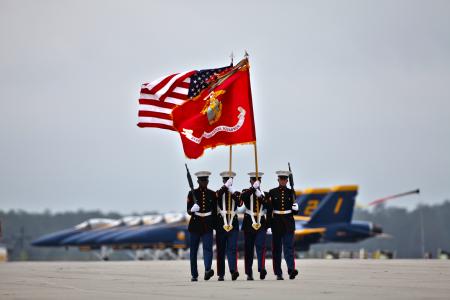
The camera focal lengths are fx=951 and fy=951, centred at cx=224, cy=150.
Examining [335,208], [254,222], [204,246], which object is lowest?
[204,246]

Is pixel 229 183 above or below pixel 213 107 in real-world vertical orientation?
below

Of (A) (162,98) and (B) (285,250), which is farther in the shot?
(A) (162,98)

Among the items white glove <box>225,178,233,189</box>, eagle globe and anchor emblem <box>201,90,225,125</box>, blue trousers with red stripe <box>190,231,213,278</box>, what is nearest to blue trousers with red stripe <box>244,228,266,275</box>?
blue trousers with red stripe <box>190,231,213,278</box>

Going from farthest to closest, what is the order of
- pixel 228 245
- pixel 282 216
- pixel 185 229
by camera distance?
pixel 185 229, pixel 228 245, pixel 282 216

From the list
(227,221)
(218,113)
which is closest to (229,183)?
(227,221)

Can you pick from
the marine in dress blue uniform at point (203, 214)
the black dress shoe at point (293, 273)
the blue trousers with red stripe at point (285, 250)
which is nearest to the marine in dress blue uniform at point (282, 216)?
the blue trousers with red stripe at point (285, 250)

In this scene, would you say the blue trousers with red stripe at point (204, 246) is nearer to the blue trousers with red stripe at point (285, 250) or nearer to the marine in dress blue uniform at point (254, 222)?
the marine in dress blue uniform at point (254, 222)

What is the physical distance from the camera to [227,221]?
17.6 meters

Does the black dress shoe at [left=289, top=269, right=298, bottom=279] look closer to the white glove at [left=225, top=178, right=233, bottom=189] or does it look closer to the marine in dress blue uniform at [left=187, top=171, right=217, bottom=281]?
the marine in dress blue uniform at [left=187, top=171, right=217, bottom=281]

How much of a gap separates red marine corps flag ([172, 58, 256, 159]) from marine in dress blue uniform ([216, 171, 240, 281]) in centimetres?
146

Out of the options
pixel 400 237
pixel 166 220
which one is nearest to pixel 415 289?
pixel 166 220

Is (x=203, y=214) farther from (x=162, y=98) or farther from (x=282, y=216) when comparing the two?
(x=162, y=98)

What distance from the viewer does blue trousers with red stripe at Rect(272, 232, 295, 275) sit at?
681 inches

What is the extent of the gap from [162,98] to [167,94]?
137 mm
